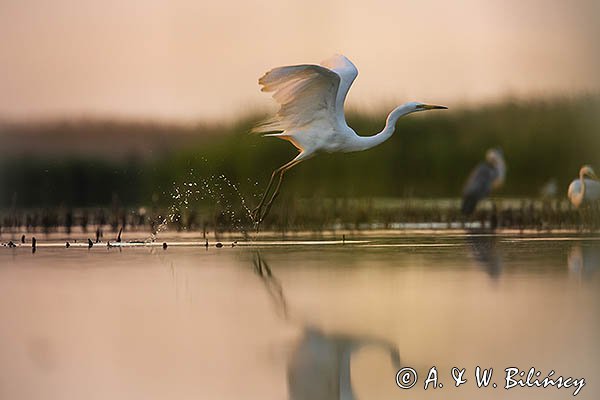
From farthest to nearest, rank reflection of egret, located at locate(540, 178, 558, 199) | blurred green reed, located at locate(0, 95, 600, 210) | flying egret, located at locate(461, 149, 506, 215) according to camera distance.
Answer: reflection of egret, located at locate(540, 178, 558, 199) → flying egret, located at locate(461, 149, 506, 215) → blurred green reed, located at locate(0, 95, 600, 210)

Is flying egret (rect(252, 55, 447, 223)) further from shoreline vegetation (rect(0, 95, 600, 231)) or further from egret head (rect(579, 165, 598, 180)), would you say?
egret head (rect(579, 165, 598, 180))

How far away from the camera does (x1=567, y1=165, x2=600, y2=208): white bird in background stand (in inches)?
285

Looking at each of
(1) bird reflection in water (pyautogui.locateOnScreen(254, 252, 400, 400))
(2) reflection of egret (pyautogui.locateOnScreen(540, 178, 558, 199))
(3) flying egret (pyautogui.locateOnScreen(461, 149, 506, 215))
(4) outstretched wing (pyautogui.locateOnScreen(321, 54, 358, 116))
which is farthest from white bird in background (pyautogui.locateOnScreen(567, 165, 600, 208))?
(1) bird reflection in water (pyautogui.locateOnScreen(254, 252, 400, 400))

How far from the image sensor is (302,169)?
24.6 feet

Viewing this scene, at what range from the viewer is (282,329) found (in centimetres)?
370

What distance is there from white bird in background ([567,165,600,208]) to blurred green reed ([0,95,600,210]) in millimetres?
234

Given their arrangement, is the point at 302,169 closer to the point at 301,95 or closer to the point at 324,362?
the point at 301,95

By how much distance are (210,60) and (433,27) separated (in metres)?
1.55

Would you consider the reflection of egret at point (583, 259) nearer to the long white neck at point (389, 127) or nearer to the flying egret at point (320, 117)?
the flying egret at point (320, 117)

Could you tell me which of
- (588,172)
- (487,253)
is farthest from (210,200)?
(588,172)

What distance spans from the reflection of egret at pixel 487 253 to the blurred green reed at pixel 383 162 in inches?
55.4

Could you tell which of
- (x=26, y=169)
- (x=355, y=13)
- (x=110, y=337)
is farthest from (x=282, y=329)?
(x=355, y=13)

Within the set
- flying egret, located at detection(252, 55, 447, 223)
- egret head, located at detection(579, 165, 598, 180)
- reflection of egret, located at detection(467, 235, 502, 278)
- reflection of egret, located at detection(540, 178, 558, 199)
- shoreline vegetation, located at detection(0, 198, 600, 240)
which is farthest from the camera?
reflection of egret, located at detection(540, 178, 558, 199)

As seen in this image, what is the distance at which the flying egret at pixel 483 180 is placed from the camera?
734 centimetres
